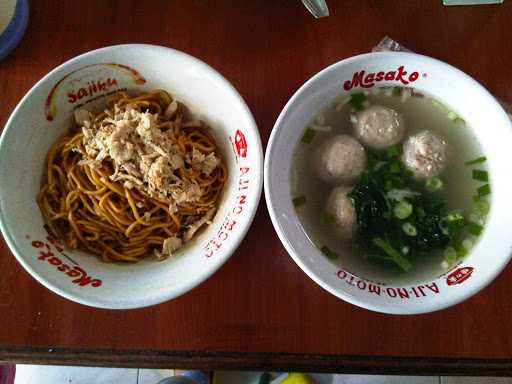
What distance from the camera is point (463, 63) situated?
3.48 feet

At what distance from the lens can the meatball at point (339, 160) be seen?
3.26ft

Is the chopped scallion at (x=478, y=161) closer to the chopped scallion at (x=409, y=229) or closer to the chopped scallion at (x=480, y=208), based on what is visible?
the chopped scallion at (x=480, y=208)

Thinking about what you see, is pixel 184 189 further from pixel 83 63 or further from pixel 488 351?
pixel 488 351

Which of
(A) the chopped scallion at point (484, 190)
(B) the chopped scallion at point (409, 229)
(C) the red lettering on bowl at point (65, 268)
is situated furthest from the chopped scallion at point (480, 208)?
(C) the red lettering on bowl at point (65, 268)

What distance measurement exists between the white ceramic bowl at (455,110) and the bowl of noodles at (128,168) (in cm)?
7

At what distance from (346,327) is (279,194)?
294 mm

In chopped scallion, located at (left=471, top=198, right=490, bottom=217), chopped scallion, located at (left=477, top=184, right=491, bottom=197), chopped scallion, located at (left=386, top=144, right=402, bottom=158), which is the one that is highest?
chopped scallion, located at (left=386, top=144, right=402, bottom=158)

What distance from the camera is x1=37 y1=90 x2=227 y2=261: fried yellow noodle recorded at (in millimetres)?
962

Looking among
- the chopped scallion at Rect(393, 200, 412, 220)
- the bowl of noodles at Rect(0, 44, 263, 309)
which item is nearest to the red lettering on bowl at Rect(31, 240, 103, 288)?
the bowl of noodles at Rect(0, 44, 263, 309)

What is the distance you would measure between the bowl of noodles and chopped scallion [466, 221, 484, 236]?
446 millimetres

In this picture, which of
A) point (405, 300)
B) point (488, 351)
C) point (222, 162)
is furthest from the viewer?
point (222, 162)

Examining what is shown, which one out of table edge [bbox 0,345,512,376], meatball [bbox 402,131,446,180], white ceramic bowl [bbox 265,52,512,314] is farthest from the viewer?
Result: meatball [bbox 402,131,446,180]

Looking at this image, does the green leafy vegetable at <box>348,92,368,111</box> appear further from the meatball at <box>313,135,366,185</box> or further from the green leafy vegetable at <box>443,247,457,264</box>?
the green leafy vegetable at <box>443,247,457,264</box>

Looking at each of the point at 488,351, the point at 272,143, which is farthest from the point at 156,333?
the point at 488,351
